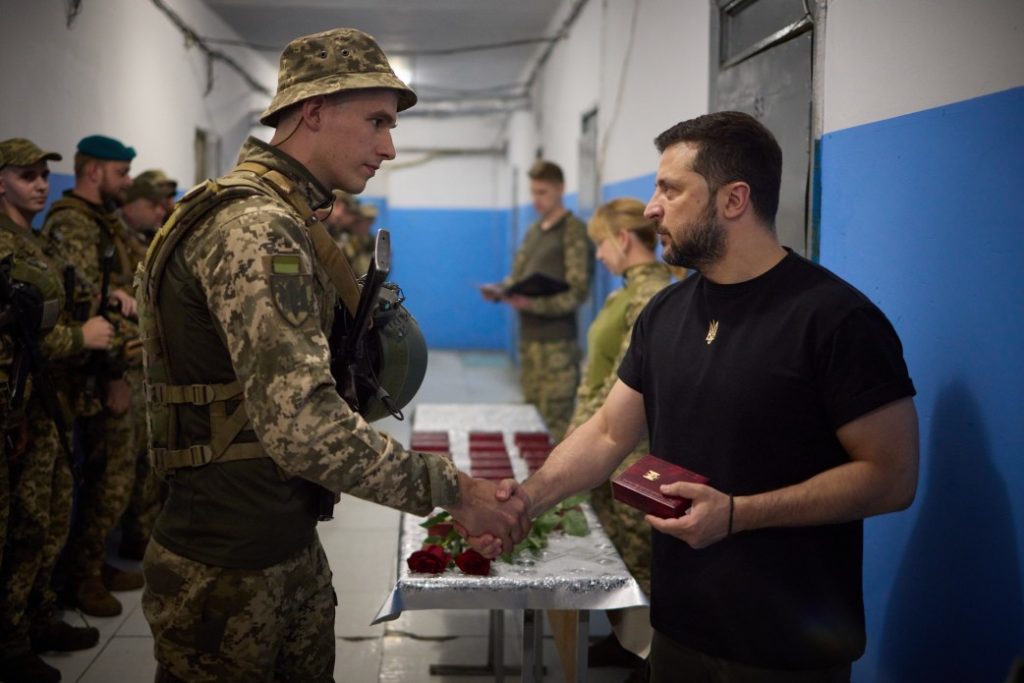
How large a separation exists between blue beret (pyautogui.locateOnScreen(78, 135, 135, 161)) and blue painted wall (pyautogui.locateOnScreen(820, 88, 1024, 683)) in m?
2.84

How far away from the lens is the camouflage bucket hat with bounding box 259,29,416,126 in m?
1.70

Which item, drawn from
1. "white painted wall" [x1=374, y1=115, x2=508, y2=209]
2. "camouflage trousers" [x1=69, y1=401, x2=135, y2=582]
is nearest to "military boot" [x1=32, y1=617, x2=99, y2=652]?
"camouflage trousers" [x1=69, y1=401, x2=135, y2=582]

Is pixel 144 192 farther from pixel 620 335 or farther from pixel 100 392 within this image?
pixel 620 335

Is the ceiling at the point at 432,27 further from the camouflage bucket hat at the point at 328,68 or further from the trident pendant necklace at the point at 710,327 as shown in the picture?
the trident pendant necklace at the point at 710,327

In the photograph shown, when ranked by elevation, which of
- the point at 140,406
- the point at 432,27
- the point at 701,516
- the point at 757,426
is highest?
the point at 432,27

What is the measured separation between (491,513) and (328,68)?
919mm

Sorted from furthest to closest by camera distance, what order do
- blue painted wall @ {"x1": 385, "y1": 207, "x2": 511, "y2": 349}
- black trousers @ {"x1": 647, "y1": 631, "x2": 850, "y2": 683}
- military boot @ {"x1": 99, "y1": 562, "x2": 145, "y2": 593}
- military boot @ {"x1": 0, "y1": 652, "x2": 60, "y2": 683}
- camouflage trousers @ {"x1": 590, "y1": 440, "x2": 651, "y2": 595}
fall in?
1. blue painted wall @ {"x1": 385, "y1": 207, "x2": 511, "y2": 349}
2. military boot @ {"x1": 99, "y1": 562, "x2": 145, "y2": 593}
3. camouflage trousers @ {"x1": 590, "y1": 440, "x2": 651, "y2": 595}
4. military boot @ {"x1": 0, "y1": 652, "x2": 60, "y2": 683}
5. black trousers @ {"x1": 647, "y1": 631, "x2": 850, "y2": 683}

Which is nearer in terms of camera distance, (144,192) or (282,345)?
(282,345)

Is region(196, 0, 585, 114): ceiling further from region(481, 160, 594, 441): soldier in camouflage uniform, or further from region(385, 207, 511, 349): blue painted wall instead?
region(385, 207, 511, 349): blue painted wall

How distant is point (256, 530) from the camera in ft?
5.56

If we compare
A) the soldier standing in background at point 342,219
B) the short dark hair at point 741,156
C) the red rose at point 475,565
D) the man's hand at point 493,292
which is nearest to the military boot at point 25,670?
the red rose at point 475,565

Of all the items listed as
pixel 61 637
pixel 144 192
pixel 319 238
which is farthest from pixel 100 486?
pixel 319 238

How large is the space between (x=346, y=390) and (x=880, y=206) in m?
1.31

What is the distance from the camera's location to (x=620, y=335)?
327 centimetres
